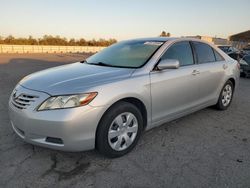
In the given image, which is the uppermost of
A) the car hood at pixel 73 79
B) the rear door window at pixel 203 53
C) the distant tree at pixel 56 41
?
the distant tree at pixel 56 41

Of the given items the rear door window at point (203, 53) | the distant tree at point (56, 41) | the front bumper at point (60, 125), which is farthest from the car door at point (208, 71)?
the distant tree at point (56, 41)

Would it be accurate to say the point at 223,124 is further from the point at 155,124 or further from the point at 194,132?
the point at 155,124

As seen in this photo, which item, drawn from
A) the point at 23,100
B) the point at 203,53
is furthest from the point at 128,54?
the point at 23,100

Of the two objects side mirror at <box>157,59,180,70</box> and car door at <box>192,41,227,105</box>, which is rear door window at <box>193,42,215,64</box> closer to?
car door at <box>192,41,227,105</box>

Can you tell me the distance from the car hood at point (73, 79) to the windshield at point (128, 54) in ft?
0.94

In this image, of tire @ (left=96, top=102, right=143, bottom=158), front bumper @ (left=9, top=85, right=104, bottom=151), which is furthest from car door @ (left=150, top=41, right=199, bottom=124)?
front bumper @ (left=9, top=85, right=104, bottom=151)

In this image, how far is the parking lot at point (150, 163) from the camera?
2.65m

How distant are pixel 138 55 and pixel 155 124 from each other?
3.62ft

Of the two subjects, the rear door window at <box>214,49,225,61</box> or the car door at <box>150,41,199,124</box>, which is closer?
the car door at <box>150,41,199,124</box>

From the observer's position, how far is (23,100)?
296cm

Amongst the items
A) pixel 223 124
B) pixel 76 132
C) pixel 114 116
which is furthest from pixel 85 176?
pixel 223 124

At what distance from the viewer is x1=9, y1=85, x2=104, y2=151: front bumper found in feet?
8.74

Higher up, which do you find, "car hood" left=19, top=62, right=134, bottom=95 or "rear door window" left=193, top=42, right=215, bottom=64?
"rear door window" left=193, top=42, right=215, bottom=64

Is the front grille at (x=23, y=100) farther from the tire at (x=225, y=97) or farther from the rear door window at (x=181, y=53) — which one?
the tire at (x=225, y=97)
